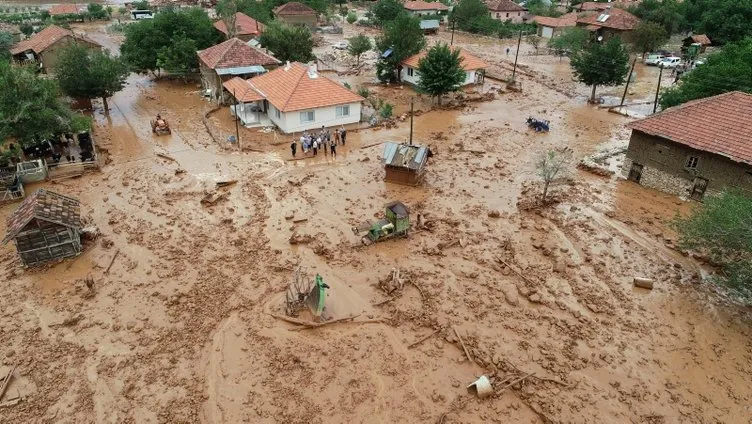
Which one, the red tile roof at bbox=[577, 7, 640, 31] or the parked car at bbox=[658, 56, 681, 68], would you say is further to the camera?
the red tile roof at bbox=[577, 7, 640, 31]

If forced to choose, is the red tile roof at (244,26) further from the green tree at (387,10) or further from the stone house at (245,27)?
the green tree at (387,10)

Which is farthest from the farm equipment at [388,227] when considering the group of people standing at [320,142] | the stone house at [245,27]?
the stone house at [245,27]

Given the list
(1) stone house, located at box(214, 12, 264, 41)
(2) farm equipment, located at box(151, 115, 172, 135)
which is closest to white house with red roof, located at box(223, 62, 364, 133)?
(2) farm equipment, located at box(151, 115, 172, 135)

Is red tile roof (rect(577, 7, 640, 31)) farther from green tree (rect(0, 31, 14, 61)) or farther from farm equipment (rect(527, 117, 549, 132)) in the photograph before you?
green tree (rect(0, 31, 14, 61))

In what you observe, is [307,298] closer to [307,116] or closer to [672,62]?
[307,116]

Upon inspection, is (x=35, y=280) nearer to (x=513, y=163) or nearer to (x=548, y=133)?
(x=513, y=163)

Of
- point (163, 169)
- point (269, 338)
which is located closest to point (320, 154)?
point (163, 169)

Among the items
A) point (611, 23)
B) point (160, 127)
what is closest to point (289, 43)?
point (160, 127)
